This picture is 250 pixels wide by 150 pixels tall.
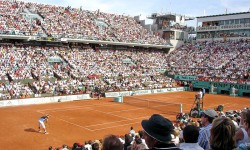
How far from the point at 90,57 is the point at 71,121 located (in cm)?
2696

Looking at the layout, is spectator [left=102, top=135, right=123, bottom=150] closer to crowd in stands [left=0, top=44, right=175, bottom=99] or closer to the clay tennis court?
the clay tennis court

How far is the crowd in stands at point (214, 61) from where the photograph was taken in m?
50.6

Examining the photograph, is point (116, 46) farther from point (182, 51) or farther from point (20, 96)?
point (20, 96)

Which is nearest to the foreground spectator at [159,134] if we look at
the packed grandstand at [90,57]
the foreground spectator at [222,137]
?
the foreground spectator at [222,137]

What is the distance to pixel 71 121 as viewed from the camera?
84.6ft

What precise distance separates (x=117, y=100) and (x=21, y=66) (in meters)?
15.0

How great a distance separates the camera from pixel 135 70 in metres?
54.0

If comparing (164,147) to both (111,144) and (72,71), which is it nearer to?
(111,144)

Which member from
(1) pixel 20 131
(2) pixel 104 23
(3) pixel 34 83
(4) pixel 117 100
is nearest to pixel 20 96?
(3) pixel 34 83

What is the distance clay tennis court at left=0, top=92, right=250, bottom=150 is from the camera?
765 inches

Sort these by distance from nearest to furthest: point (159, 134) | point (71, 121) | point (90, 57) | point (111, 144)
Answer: point (159, 134)
point (111, 144)
point (71, 121)
point (90, 57)

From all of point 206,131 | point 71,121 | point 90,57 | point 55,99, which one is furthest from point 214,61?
point 206,131

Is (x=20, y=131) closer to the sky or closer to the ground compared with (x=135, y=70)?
closer to the ground

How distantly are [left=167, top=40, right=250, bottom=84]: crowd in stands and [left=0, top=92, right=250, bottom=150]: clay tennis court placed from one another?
13.8m
